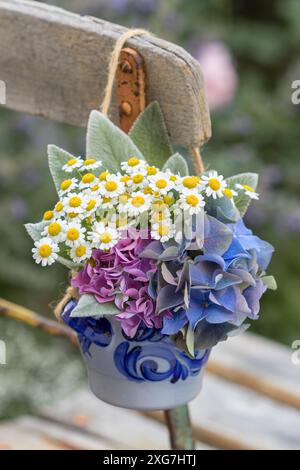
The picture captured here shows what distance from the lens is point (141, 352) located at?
118 cm

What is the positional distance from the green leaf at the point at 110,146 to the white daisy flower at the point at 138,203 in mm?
111

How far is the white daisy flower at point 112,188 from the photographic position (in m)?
1.09

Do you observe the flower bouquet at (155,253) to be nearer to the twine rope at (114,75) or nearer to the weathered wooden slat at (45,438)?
the twine rope at (114,75)

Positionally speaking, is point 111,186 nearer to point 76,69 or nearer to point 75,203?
point 75,203

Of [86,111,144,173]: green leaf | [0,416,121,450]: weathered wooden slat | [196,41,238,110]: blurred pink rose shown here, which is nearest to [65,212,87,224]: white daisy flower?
[86,111,144,173]: green leaf

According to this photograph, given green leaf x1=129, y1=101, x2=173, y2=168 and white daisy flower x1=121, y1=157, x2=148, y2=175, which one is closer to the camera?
white daisy flower x1=121, y1=157, x2=148, y2=175

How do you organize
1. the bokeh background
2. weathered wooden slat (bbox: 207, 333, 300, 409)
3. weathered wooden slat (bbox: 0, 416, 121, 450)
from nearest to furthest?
weathered wooden slat (bbox: 0, 416, 121, 450)
weathered wooden slat (bbox: 207, 333, 300, 409)
the bokeh background

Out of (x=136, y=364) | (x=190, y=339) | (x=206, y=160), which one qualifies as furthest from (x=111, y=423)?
(x=206, y=160)

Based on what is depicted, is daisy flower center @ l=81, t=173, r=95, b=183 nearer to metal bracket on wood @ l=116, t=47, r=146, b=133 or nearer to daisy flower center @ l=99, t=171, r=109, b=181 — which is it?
daisy flower center @ l=99, t=171, r=109, b=181

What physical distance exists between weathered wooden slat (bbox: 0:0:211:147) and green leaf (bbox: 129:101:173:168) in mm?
19

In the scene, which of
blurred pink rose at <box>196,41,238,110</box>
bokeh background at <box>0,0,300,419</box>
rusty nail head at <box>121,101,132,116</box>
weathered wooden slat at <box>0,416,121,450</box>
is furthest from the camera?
blurred pink rose at <box>196,41,238,110</box>

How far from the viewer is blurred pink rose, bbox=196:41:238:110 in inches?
122

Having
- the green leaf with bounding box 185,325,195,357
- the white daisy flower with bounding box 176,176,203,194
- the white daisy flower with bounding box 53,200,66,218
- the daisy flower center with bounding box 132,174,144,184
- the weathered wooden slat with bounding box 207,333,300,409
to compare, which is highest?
the daisy flower center with bounding box 132,174,144,184

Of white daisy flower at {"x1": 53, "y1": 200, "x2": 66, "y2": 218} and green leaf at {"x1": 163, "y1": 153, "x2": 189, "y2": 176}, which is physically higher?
green leaf at {"x1": 163, "y1": 153, "x2": 189, "y2": 176}
